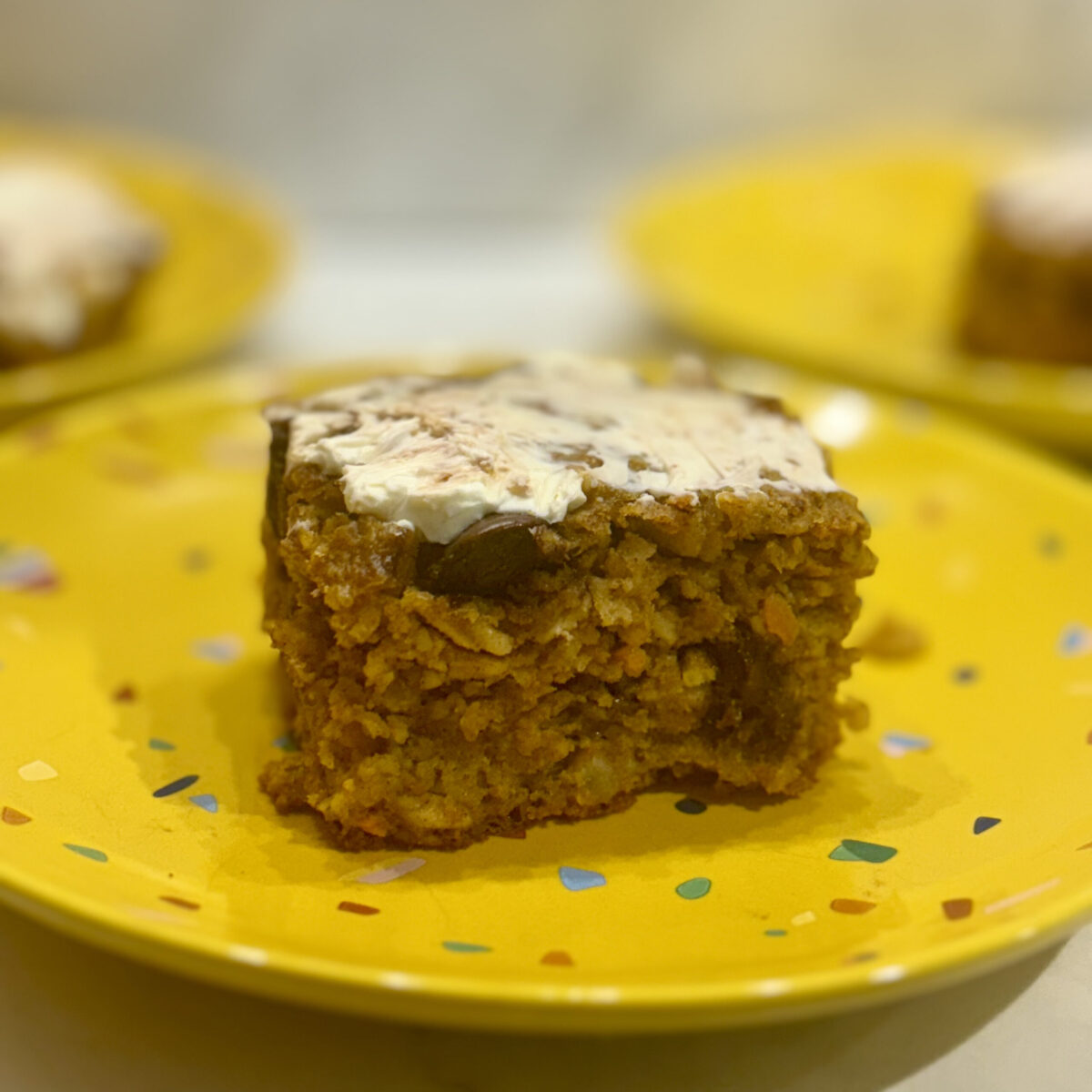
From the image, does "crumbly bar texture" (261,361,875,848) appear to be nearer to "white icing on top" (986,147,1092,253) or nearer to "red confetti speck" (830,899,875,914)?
"red confetti speck" (830,899,875,914)

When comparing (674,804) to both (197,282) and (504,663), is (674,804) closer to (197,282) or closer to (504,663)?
(504,663)

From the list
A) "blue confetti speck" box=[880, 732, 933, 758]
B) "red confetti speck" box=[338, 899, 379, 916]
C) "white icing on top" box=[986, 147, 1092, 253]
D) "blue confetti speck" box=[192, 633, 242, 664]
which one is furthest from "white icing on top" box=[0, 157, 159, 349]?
"white icing on top" box=[986, 147, 1092, 253]

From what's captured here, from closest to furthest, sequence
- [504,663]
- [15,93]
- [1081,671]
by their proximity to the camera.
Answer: [504,663]
[1081,671]
[15,93]

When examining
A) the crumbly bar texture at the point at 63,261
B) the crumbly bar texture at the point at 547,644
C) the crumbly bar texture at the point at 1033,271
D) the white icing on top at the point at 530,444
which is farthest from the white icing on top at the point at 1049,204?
the crumbly bar texture at the point at 63,261

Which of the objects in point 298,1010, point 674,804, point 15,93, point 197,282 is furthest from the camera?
point 15,93

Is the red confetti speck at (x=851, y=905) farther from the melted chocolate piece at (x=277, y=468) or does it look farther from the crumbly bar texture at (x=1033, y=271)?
the crumbly bar texture at (x=1033, y=271)

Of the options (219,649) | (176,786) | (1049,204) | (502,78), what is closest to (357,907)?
(176,786)

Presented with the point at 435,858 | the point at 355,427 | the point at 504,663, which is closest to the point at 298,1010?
the point at 435,858
